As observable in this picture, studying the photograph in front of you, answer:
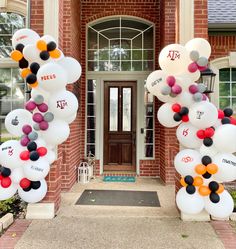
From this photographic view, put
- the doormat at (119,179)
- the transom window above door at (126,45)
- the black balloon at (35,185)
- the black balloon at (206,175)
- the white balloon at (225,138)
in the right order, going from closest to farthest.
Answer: the white balloon at (225,138) < the black balloon at (206,175) < the black balloon at (35,185) < the doormat at (119,179) < the transom window above door at (126,45)

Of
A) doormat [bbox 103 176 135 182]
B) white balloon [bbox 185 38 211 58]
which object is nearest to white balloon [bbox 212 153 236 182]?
white balloon [bbox 185 38 211 58]

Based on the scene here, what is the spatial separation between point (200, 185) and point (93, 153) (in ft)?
11.8

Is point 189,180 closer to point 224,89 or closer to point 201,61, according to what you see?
point 201,61

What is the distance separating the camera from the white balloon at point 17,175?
10.1 feet

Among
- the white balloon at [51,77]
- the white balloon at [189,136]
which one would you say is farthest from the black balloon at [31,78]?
the white balloon at [189,136]

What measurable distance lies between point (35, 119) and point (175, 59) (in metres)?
1.68

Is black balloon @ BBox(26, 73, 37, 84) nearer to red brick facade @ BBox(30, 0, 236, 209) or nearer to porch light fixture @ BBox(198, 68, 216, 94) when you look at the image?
red brick facade @ BBox(30, 0, 236, 209)

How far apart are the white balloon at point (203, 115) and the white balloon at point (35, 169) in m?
1.71

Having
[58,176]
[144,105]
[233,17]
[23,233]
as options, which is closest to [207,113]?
[58,176]

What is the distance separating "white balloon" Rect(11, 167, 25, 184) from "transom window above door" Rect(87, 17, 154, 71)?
3715 millimetres

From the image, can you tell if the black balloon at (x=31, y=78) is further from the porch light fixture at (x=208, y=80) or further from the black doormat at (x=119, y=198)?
the black doormat at (x=119, y=198)

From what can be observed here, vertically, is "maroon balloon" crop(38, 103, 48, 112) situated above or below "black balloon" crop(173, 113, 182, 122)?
above

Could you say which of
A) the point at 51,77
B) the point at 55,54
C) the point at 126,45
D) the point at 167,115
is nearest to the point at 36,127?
the point at 51,77

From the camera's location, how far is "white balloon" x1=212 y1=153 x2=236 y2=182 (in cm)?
284
